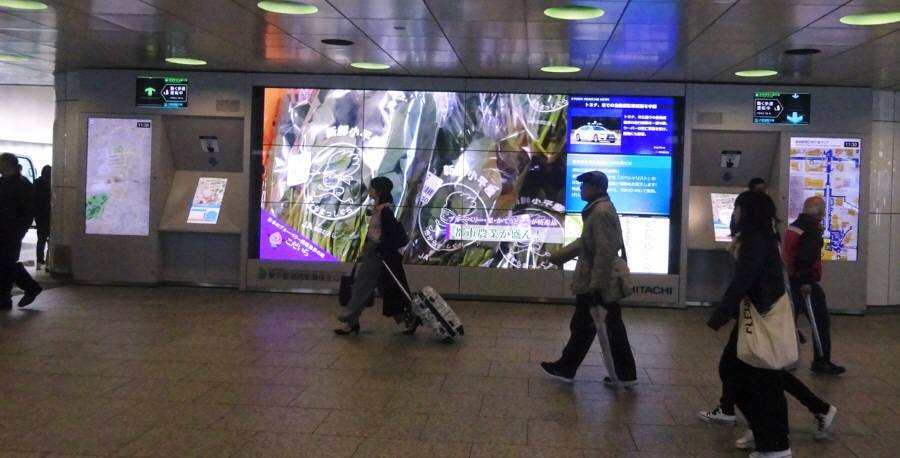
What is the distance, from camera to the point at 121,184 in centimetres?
1322

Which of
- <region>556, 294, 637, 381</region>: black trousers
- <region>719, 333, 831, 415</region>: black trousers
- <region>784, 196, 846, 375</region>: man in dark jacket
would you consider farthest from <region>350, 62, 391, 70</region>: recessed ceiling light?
<region>719, 333, 831, 415</region>: black trousers

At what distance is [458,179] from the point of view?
12719mm

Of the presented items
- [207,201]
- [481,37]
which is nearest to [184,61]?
[207,201]

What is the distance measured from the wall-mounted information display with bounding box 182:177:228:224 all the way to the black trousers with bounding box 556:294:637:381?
7.62 m

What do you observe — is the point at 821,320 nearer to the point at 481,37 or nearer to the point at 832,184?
the point at 481,37

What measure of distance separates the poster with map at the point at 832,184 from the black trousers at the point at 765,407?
7.75 metres

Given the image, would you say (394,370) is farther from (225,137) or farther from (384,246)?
(225,137)

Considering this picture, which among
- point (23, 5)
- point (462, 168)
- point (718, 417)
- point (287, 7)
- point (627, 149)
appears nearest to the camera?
Result: point (718, 417)

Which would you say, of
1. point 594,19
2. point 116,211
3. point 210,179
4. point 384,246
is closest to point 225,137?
point 210,179

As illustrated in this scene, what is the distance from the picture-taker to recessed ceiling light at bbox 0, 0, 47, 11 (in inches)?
338

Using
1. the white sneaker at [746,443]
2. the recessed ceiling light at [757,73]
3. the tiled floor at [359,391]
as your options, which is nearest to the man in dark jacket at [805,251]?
the tiled floor at [359,391]

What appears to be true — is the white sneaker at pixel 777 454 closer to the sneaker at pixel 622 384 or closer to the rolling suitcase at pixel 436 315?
the sneaker at pixel 622 384

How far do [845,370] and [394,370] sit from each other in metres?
4.10

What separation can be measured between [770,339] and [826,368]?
334 cm
